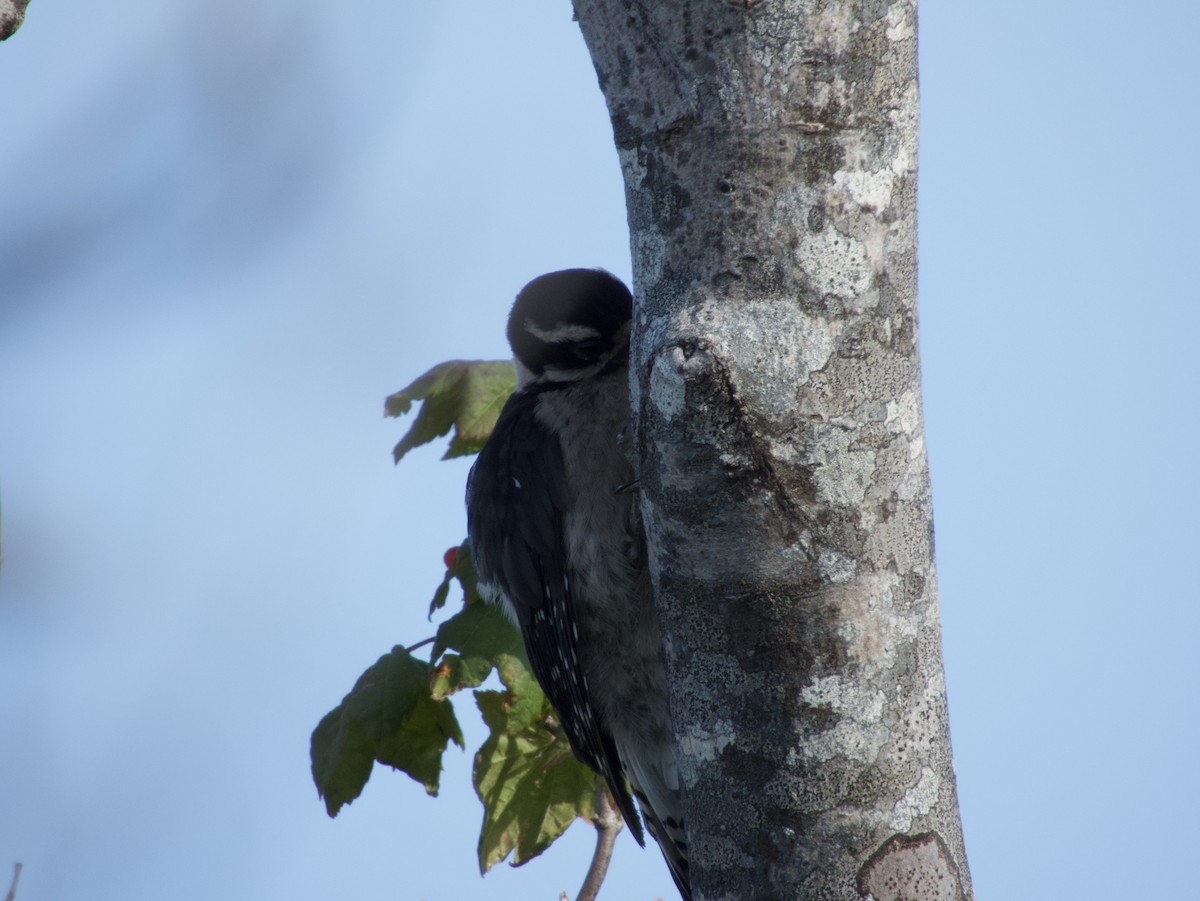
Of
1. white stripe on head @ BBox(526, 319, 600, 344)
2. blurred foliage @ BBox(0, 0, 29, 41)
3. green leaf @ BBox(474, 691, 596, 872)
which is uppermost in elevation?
blurred foliage @ BBox(0, 0, 29, 41)

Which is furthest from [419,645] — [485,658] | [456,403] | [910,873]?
[910,873]

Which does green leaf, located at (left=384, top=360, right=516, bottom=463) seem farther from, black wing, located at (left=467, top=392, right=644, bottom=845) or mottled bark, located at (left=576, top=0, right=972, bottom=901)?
mottled bark, located at (left=576, top=0, right=972, bottom=901)

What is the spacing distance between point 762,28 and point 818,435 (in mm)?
574

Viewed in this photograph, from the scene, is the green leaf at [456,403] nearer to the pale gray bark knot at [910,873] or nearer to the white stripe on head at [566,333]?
the white stripe on head at [566,333]

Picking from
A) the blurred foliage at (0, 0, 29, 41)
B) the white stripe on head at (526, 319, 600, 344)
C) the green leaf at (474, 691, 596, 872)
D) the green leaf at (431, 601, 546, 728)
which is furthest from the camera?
the white stripe on head at (526, 319, 600, 344)

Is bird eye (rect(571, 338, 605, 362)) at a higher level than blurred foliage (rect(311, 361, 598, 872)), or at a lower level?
higher

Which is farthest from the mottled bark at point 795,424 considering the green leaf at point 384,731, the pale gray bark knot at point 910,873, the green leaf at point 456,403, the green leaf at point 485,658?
the green leaf at point 456,403

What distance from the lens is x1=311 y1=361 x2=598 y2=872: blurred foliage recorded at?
3.10 meters

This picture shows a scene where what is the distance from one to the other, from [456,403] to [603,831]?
1369mm

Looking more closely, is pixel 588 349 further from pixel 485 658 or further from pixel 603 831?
pixel 603 831

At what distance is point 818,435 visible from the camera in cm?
164

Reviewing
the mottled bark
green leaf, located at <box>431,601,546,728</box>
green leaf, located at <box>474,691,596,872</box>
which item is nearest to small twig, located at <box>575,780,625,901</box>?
green leaf, located at <box>474,691,596,872</box>

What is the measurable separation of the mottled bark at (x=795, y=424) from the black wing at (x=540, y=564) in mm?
1573

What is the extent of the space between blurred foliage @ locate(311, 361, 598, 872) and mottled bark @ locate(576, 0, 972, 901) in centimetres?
147
